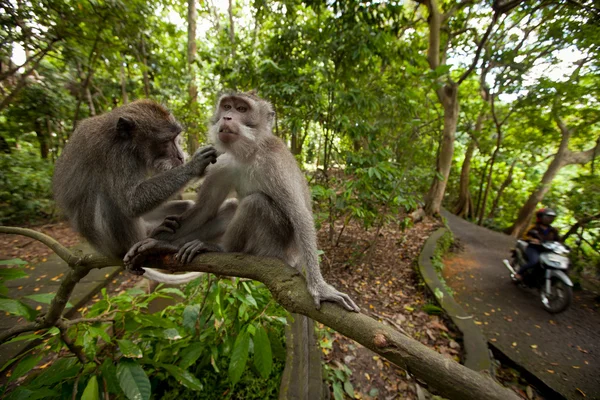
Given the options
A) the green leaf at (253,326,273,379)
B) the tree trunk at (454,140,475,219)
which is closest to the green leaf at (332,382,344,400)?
the green leaf at (253,326,273,379)

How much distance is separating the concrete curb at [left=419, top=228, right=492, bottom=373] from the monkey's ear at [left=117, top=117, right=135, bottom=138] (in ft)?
17.7

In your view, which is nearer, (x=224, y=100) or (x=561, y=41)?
(x=224, y=100)

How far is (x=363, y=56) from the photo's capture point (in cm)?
516

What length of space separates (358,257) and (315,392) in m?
4.48

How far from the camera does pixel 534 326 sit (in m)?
5.60

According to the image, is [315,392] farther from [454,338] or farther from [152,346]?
[454,338]

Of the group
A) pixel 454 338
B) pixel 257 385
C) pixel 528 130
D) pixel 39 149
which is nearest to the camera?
pixel 257 385

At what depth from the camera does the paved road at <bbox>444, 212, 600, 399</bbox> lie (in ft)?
14.5

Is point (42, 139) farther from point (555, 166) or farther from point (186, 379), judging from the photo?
point (555, 166)

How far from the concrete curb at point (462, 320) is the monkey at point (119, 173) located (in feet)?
15.9

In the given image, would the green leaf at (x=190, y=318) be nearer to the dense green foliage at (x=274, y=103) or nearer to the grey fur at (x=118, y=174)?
the dense green foliage at (x=274, y=103)

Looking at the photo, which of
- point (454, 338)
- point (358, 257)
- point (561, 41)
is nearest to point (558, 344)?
point (454, 338)

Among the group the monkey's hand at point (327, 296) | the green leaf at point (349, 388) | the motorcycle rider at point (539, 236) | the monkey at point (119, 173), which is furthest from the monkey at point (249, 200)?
the motorcycle rider at point (539, 236)

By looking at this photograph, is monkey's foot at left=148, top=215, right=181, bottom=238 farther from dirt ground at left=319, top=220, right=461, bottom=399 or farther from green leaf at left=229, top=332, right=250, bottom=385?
dirt ground at left=319, top=220, right=461, bottom=399
